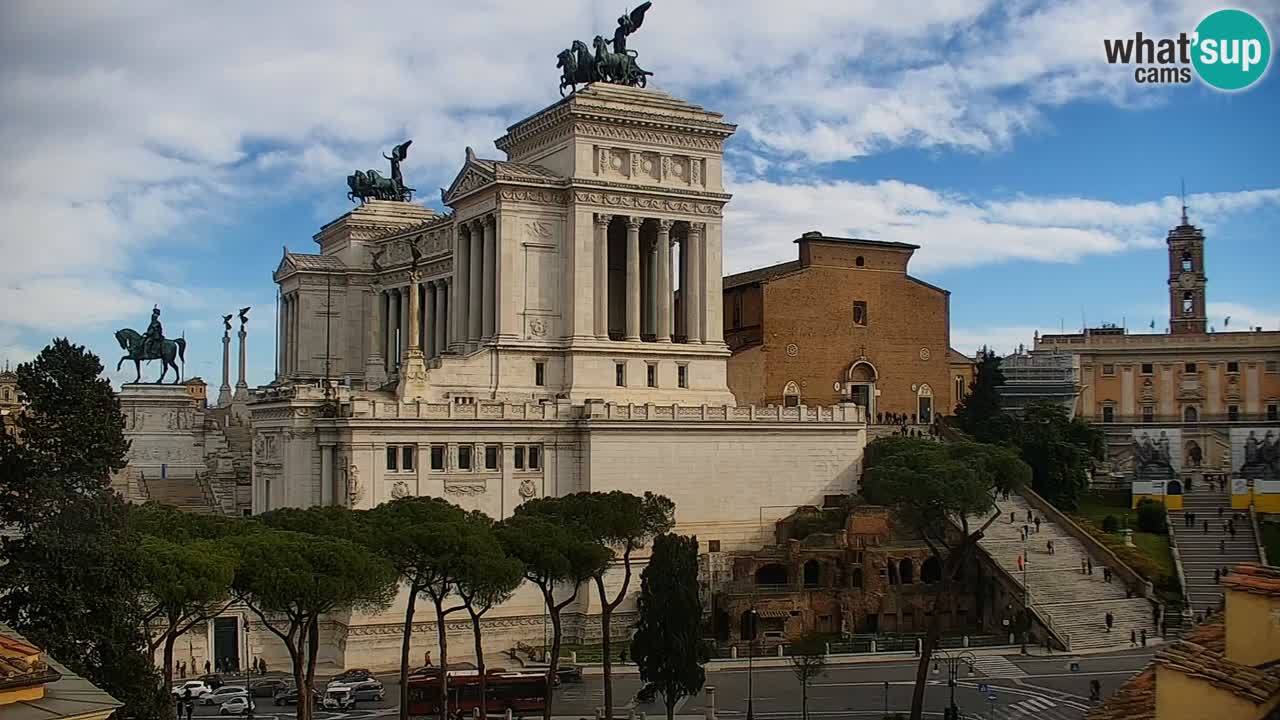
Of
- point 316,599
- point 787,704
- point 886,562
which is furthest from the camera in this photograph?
point 886,562

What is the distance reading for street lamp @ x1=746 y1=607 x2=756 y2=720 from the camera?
153 ft

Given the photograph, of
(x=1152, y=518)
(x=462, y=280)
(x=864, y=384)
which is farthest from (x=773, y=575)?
(x=462, y=280)

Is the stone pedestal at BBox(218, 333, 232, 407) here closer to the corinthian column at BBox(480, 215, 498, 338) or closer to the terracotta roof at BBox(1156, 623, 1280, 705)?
the corinthian column at BBox(480, 215, 498, 338)

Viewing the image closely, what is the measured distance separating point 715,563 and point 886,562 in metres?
8.02

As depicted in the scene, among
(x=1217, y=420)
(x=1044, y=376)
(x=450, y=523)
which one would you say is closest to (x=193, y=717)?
(x=450, y=523)

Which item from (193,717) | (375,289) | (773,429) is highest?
(375,289)

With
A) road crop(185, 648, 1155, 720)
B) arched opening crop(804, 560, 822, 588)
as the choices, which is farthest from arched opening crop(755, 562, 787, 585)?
road crop(185, 648, 1155, 720)

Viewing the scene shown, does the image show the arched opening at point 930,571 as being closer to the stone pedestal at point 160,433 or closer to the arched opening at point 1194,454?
the arched opening at point 1194,454

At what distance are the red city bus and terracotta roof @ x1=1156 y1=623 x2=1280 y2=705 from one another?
37186mm

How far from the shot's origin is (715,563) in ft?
208

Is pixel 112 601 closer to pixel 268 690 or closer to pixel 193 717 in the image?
pixel 193 717

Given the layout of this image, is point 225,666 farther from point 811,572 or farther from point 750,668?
point 811,572

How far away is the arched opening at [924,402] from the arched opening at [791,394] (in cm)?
926

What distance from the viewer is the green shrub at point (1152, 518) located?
235 feet
